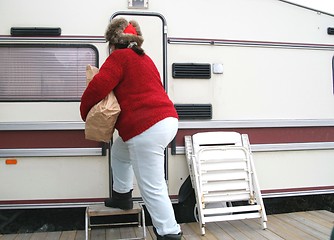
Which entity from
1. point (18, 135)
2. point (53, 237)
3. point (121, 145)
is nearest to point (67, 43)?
point (18, 135)

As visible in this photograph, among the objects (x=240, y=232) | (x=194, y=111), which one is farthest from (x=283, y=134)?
(x=240, y=232)

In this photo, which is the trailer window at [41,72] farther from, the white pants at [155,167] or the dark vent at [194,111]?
the white pants at [155,167]

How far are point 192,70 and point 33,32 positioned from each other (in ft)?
4.82

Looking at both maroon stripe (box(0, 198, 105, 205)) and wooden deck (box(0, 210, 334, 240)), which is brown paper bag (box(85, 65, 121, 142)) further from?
wooden deck (box(0, 210, 334, 240))

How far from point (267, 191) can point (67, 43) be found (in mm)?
2379

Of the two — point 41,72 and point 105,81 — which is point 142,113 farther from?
point 41,72

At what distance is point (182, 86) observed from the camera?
3.43 meters

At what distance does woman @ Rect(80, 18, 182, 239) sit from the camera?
2447 mm

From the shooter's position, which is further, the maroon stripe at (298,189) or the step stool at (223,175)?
the maroon stripe at (298,189)

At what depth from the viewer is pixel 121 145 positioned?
110 inches

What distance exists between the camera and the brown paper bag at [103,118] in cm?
248

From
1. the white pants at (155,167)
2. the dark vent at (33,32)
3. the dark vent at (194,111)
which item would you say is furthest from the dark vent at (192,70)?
the dark vent at (33,32)

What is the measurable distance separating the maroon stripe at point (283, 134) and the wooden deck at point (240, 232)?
0.77m

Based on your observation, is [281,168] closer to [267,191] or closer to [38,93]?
[267,191]
